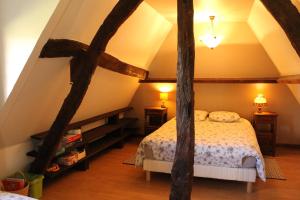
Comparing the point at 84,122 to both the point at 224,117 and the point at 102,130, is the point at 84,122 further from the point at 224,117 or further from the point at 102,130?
the point at 224,117

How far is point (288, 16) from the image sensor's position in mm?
2039

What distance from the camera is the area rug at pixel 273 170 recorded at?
148 inches

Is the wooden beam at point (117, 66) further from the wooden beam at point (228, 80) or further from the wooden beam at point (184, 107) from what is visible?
the wooden beam at point (184, 107)

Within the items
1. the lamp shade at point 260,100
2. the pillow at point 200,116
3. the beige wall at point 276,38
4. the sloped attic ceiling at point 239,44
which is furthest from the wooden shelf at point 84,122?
the beige wall at point 276,38

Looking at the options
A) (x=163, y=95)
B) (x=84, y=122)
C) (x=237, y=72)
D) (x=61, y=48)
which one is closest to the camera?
(x=61, y=48)

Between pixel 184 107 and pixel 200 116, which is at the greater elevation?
pixel 184 107

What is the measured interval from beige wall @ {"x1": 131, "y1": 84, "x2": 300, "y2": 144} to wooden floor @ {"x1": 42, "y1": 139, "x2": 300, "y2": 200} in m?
1.14

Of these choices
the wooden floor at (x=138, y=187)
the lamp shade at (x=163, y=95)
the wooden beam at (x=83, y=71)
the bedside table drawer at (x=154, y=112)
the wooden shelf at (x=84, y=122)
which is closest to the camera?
the wooden beam at (x=83, y=71)

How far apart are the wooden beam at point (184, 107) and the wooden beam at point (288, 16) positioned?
0.63 m

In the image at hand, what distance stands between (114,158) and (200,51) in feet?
8.24

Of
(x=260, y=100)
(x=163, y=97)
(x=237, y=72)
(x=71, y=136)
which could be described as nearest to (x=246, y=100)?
(x=260, y=100)

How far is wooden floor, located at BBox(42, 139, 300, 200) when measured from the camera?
3179 millimetres

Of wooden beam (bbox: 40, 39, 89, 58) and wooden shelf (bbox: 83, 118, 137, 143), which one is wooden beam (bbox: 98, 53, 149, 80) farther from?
wooden shelf (bbox: 83, 118, 137, 143)

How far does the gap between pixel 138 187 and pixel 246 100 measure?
9.86ft
